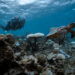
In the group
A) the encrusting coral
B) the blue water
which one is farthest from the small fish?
the encrusting coral

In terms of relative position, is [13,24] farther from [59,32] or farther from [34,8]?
[34,8]

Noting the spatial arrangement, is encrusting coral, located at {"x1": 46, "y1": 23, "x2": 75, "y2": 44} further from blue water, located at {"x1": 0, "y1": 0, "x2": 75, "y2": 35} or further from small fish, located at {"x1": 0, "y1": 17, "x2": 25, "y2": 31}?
blue water, located at {"x1": 0, "y1": 0, "x2": 75, "y2": 35}

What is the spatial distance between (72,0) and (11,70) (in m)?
24.7

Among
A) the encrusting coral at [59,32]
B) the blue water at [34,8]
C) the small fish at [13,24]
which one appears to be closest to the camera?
the encrusting coral at [59,32]

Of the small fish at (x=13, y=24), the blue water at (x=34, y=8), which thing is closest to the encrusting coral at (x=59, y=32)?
the small fish at (x=13, y=24)

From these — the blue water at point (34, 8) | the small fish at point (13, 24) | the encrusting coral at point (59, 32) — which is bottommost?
the encrusting coral at point (59, 32)

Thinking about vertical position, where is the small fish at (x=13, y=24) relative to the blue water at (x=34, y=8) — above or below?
below

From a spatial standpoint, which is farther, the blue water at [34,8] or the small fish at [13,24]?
the blue water at [34,8]

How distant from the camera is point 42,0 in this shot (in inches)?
884

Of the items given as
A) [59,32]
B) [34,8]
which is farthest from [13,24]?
[34,8]

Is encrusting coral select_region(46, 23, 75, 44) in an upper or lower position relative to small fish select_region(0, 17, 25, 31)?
lower

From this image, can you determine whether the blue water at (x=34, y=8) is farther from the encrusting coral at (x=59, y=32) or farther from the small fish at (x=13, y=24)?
the encrusting coral at (x=59, y=32)

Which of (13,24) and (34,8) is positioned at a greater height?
(34,8)

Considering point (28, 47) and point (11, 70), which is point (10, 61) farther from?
point (28, 47)
